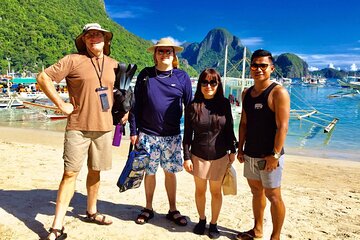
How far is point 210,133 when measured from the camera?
3.10 metres

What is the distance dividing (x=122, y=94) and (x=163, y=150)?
30.7 inches

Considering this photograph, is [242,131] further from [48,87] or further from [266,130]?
[48,87]

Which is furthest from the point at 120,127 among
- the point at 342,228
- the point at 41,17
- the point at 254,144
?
the point at 41,17

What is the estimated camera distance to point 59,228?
3.03 meters

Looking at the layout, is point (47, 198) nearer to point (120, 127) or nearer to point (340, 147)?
point (120, 127)

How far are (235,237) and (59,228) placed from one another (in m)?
1.84

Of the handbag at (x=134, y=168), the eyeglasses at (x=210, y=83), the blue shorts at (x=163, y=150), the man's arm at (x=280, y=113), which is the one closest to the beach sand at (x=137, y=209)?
the handbag at (x=134, y=168)

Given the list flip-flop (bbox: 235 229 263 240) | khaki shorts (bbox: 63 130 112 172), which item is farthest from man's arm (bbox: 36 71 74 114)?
flip-flop (bbox: 235 229 263 240)

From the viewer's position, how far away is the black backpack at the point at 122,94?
10.7 feet

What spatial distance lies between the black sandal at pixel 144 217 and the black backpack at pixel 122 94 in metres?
1.18

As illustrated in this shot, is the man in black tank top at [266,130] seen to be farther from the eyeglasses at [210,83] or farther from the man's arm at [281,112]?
the eyeglasses at [210,83]

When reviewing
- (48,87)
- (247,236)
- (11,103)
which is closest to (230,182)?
(247,236)

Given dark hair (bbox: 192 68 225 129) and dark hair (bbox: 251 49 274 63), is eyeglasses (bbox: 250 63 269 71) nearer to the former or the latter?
dark hair (bbox: 251 49 274 63)

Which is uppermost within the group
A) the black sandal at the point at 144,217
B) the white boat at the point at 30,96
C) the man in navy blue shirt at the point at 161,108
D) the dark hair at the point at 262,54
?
the dark hair at the point at 262,54
